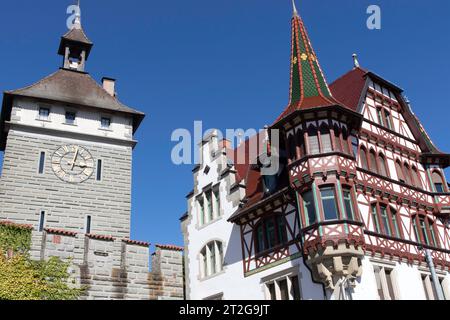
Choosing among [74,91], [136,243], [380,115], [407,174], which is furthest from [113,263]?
[74,91]

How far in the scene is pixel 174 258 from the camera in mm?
17547

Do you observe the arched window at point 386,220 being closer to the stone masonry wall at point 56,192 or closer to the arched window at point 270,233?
the arched window at point 270,233

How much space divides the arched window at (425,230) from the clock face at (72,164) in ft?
54.3

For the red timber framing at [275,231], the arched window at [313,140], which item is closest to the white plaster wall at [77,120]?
the red timber framing at [275,231]

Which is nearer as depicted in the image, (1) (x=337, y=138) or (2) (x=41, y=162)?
(1) (x=337, y=138)

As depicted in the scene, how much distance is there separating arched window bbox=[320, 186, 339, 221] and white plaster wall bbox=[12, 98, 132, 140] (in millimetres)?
13687

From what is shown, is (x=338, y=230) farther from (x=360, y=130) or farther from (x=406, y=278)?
(x=360, y=130)

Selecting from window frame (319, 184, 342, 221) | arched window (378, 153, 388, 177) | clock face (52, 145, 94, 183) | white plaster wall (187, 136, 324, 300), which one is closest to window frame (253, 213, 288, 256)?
white plaster wall (187, 136, 324, 300)

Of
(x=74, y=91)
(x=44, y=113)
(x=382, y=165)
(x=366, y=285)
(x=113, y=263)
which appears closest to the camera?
(x=113, y=263)

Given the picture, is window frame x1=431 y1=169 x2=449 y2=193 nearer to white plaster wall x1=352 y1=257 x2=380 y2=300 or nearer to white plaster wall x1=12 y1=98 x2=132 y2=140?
white plaster wall x1=352 y1=257 x2=380 y2=300

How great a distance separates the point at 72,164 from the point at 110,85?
7735mm

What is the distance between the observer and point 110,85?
34125mm

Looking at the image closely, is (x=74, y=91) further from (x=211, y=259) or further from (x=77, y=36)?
(x=211, y=259)
